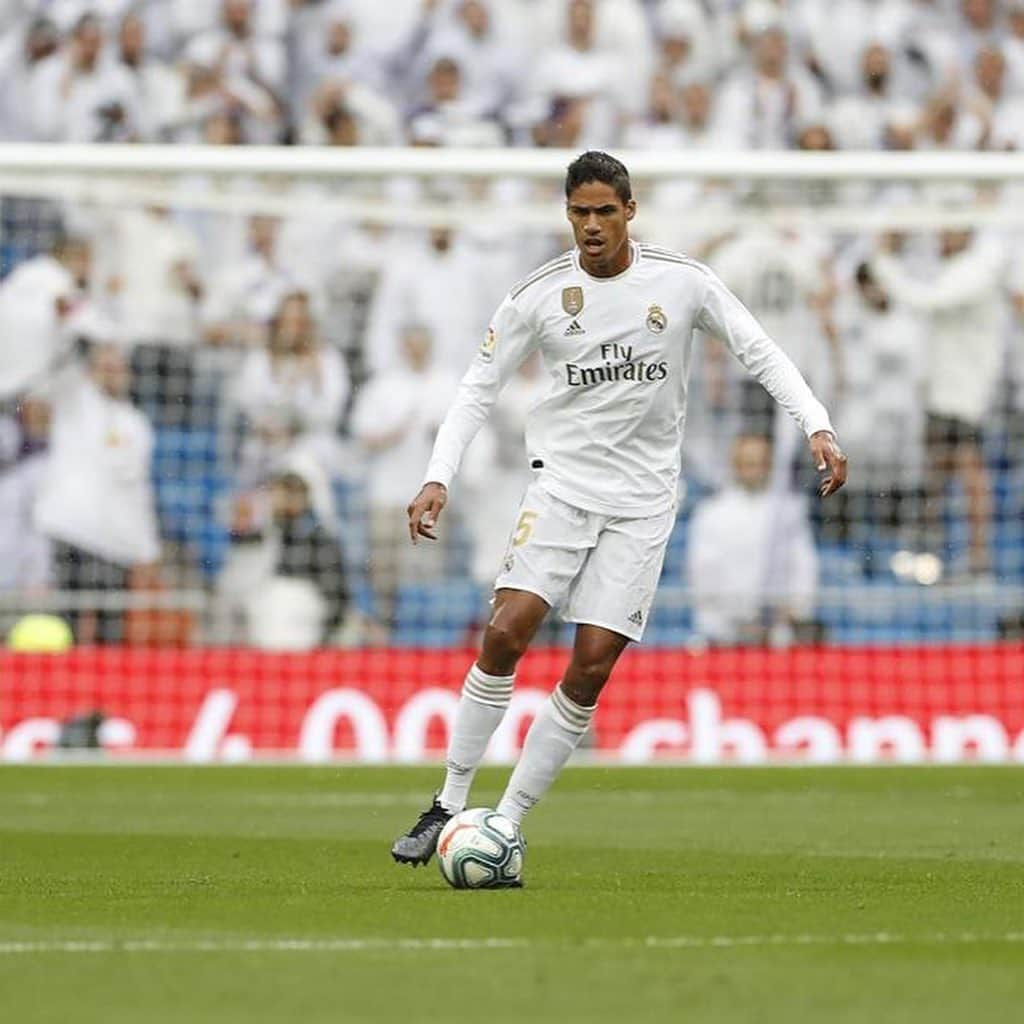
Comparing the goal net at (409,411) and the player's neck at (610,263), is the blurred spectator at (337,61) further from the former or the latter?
the player's neck at (610,263)

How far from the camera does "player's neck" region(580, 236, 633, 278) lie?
9203 millimetres

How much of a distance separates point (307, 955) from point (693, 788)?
788cm

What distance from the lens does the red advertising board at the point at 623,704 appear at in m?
16.9

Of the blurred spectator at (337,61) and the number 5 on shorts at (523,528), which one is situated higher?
the blurred spectator at (337,61)

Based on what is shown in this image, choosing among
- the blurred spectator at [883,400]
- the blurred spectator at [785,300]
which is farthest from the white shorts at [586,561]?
the blurred spectator at [883,400]

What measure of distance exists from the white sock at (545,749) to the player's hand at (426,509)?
773mm

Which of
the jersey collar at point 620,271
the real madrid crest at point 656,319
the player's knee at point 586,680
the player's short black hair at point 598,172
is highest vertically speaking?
the player's short black hair at point 598,172

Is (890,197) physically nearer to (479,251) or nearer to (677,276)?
(479,251)

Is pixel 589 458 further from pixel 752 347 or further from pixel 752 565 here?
pixel 752 565

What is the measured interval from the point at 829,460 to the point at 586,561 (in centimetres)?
103

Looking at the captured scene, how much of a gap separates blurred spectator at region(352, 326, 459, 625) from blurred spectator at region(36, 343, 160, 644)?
159 cm

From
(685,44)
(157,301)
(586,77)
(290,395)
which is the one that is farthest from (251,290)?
(685,44)

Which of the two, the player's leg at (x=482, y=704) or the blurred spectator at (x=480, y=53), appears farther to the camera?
the blurred spectator at (x=480, y=53)

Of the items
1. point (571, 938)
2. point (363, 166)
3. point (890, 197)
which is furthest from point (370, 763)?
point (571, 938)
